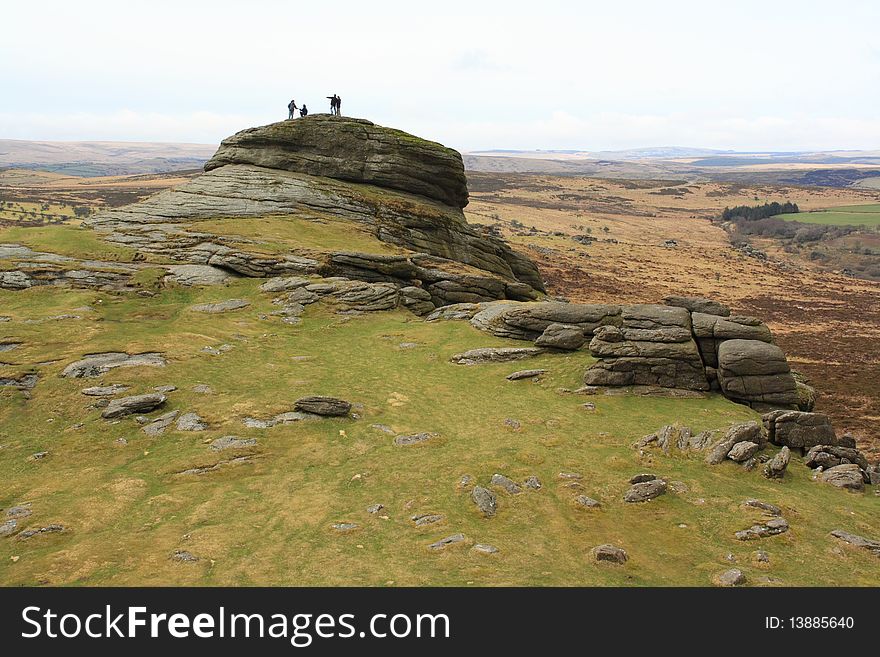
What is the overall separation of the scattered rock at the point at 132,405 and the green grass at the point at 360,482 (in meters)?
0.53

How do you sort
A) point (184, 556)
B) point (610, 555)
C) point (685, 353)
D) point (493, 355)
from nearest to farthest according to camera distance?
1. point (184, 556)
2. point (610, 555)
3. point (685, 353)
4. point (493, 355)

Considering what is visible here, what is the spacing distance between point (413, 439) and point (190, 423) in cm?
902

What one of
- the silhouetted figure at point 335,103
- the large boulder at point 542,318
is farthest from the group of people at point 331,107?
the large boulder at point 542,318

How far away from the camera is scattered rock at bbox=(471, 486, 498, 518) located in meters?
16.6

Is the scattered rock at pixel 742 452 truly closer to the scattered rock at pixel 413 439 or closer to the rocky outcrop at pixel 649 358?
the rocky outcrop at pixel 649 358

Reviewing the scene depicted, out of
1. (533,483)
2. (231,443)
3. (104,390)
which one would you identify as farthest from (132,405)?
(533,483)

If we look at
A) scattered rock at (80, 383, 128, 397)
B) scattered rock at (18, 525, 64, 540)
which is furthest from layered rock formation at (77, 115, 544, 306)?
scattered rock at (18, 525, 64, 540)

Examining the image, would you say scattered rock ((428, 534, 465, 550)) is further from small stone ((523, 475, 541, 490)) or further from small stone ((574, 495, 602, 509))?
small stone ((574, 495, 602, 509))

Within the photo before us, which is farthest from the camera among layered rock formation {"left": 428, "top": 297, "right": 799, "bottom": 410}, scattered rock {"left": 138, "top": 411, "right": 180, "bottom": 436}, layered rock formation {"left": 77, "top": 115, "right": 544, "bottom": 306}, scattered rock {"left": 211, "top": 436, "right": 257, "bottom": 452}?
layered rock formation {"left": 77, "top": 115, "right": 544, "bottom": 306}

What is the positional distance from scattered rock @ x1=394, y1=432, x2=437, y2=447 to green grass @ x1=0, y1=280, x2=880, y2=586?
0.51 m

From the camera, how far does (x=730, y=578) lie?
13.1 m

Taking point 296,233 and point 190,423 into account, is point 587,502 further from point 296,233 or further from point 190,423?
point 296,233

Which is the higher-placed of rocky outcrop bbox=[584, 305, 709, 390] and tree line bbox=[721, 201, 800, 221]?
tree line bbox=[721, 201, 800, 221]

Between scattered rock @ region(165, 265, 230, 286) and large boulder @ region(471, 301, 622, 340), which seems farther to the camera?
scattered rock @ region(165, 265, 230, 286)
